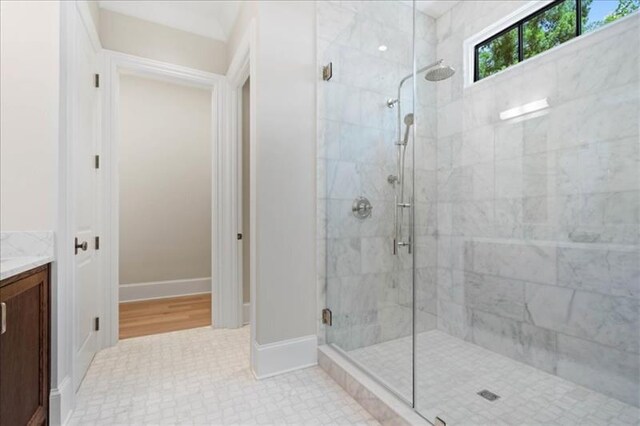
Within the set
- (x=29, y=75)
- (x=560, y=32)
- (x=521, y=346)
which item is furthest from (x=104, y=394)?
(x=560, y=32)

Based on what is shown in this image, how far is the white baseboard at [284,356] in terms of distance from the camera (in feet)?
6.08

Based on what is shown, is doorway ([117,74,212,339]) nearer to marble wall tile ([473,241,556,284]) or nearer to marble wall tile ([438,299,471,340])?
marble wall tile ([438,299,471,340])

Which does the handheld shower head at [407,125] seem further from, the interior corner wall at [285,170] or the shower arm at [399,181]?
the interior corner wall at [285,170]

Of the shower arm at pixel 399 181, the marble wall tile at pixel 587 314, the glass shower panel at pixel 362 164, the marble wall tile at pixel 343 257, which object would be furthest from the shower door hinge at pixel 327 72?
the marble wall tile at pixel 587 314

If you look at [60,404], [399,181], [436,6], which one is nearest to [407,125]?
[399,181]

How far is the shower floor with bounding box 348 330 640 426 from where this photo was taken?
1.47 metres

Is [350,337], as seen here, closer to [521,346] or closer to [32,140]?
[521,346]

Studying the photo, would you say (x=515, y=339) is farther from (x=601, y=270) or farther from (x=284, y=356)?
(x=284, y=356)

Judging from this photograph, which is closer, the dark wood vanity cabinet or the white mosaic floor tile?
the dark wood vanity cabinet

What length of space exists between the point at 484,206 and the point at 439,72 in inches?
41.2

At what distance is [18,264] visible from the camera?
1.15 metres

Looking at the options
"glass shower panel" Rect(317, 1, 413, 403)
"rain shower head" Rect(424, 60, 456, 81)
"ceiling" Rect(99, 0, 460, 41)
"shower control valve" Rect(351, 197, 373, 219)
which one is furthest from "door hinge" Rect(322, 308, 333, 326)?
"ceiling" Rect(99, 0, 460, 41)

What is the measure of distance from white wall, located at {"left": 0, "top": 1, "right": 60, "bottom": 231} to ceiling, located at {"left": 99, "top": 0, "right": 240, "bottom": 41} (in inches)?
45.0

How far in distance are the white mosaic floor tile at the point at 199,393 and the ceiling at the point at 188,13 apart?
2543 mm
